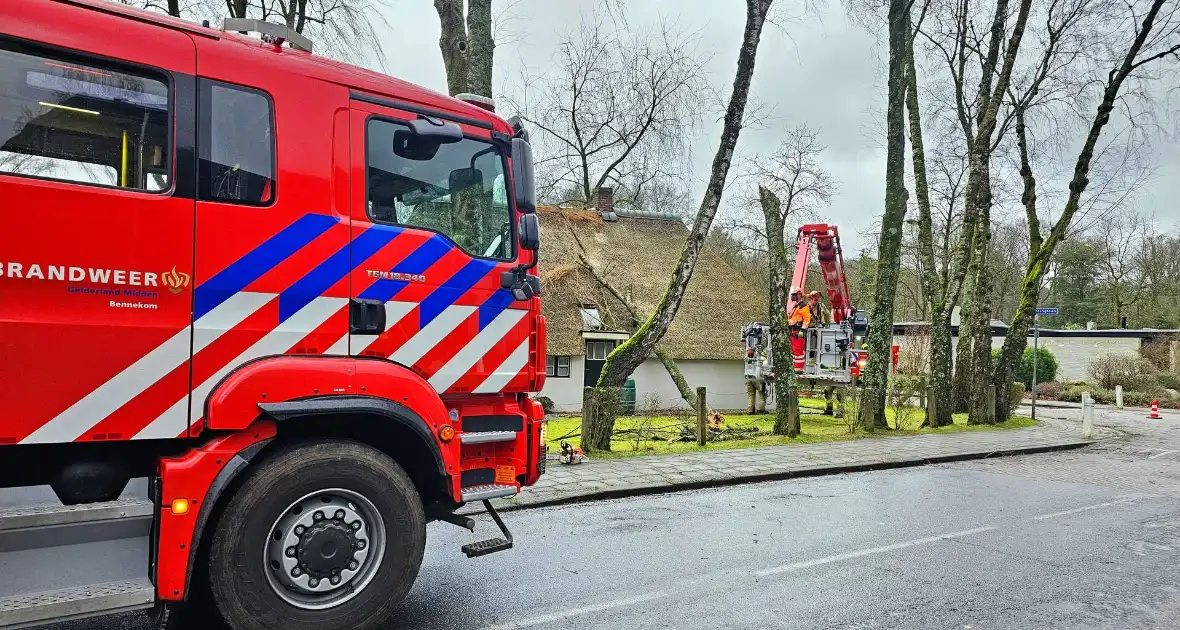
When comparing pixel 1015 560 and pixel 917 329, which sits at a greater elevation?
pixel 917 329

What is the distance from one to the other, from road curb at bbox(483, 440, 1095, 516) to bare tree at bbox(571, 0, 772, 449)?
8.39 ft

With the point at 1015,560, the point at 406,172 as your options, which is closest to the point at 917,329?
the point at 1015,560

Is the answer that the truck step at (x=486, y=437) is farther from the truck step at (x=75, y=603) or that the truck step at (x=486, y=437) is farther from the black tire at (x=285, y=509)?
the truck step at (x=75, y=603)

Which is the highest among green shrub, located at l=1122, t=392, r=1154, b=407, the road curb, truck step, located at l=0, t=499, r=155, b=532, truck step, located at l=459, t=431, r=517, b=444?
truck step, located at l=459, t=431, r=517, b=444

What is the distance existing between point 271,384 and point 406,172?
1.52 metres

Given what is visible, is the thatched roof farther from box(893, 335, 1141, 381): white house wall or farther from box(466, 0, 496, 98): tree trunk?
box(893, 335, 1141, 381): white house wall

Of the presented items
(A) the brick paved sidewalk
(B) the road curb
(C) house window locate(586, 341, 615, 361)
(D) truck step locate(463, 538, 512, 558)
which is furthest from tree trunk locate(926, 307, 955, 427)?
(D) truck step locate(463, 538, 512, 558)

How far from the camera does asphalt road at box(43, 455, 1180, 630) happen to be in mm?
4402

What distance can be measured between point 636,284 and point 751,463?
652 inches

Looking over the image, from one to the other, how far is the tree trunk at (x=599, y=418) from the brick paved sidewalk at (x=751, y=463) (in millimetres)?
458

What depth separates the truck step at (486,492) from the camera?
14.4ft

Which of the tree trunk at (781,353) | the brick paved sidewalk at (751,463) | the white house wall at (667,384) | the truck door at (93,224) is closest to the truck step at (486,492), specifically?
the truck door at (93,224)

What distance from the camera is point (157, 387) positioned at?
3432 millimetres

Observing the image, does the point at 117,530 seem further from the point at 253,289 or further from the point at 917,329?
the point at 917,329
